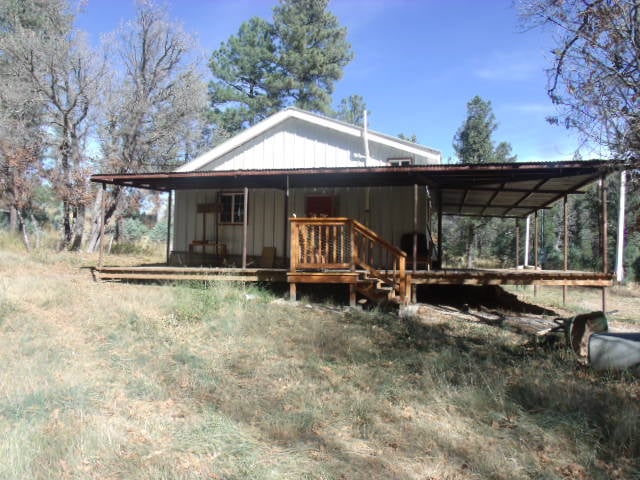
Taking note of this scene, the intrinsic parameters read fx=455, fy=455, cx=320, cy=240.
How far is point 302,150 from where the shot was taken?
43.4 feet

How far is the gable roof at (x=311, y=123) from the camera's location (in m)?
12.2

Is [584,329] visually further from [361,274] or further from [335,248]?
[335,248]

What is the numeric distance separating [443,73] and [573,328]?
14642 mm

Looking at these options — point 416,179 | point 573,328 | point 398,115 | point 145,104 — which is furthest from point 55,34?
point 398,115

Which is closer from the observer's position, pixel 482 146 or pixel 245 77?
pixel 482 146

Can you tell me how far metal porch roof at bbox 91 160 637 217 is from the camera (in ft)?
28.8

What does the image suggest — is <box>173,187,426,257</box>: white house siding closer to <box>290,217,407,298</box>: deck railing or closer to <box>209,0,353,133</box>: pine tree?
<box>290,217,407,298</box>: deck railing

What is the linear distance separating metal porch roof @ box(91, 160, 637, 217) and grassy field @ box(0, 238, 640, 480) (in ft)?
10.6

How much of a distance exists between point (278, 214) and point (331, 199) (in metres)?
1.63

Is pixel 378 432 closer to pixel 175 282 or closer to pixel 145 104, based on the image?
pixel 175 282

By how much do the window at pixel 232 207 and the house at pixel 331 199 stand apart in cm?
3

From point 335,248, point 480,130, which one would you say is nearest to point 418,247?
point 335,248

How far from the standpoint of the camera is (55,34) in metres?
18.5

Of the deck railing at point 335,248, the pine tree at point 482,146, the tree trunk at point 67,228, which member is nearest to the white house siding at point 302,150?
the deck railing at point 335,248
